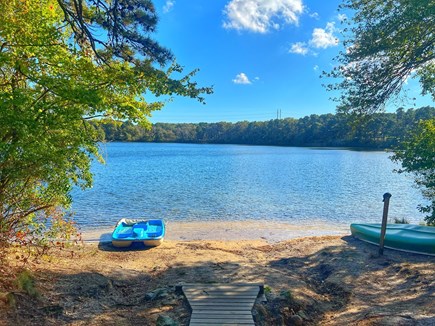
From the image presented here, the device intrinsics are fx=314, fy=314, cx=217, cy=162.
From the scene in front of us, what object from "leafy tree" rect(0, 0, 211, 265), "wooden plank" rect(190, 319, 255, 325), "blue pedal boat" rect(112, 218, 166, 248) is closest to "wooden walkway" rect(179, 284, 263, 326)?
"wooden plank" rect(190, 319, 255, 325)

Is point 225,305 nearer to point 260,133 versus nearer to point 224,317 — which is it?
point 224,317

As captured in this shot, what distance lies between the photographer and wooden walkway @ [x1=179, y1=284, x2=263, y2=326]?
4582 mm

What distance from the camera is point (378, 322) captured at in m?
4.18

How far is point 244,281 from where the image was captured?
6590 mm

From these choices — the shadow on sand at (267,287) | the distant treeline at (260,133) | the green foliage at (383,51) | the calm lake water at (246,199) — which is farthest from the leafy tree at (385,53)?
the distant treeline at (260,133)

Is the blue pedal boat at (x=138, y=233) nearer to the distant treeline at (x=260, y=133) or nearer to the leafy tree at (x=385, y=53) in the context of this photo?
the leafy tree at (x=385, y=53)

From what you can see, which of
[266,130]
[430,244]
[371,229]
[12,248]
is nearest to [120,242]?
[12,248]

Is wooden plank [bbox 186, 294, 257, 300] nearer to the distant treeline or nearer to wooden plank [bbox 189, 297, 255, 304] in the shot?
wooden plank [bbox 189, 297, 255, 304]

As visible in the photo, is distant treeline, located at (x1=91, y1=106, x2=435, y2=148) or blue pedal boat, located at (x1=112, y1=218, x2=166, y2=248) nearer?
blue pedal boat, located at (x1=112, y1=218, x2=166, y2=248)

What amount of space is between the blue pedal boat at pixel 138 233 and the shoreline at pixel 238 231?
2.57 feet

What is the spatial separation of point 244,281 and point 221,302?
5.14ft

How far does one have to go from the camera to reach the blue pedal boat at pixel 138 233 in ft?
34.9

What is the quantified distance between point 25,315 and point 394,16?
8393 mm

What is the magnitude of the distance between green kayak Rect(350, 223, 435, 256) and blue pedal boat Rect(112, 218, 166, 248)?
6.88 m
